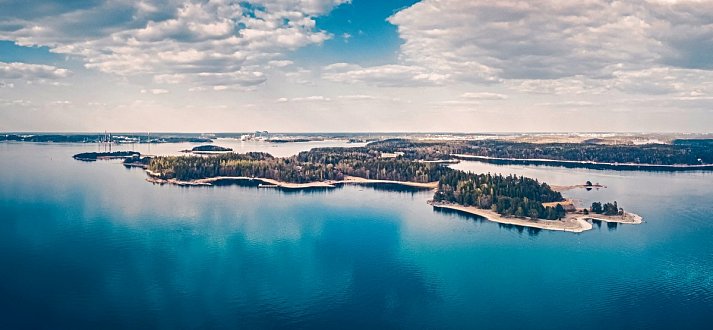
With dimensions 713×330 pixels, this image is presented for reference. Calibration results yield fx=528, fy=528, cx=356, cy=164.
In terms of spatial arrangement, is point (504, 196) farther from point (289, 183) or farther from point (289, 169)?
point (289, 169)

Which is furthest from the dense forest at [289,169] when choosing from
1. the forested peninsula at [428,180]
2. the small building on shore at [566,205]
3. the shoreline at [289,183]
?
the small building on shore at [566,205]

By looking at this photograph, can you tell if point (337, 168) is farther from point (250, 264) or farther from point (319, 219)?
point (250, 264)

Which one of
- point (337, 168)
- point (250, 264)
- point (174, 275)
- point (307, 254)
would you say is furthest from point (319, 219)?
point (337, 168)

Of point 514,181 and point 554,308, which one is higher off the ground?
point 514,181

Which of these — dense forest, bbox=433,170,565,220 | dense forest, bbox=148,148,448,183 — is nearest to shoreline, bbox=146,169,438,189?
dense forest, bbox=148,148,448,183

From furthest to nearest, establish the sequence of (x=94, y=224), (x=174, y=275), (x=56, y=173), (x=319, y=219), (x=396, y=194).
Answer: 1. (x=56, y=173)
2. (x=396, y=194)
3. (x=319, y=219)
4. (x=94, y=224)
5. (x=174, y=275)

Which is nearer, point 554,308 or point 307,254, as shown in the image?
point 554,308

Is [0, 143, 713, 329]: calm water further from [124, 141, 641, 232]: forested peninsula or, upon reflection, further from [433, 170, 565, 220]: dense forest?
[433, 170, 565, 220]: dense forest

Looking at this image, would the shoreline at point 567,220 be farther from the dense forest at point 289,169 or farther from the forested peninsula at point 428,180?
the dense forest at point 289,169
